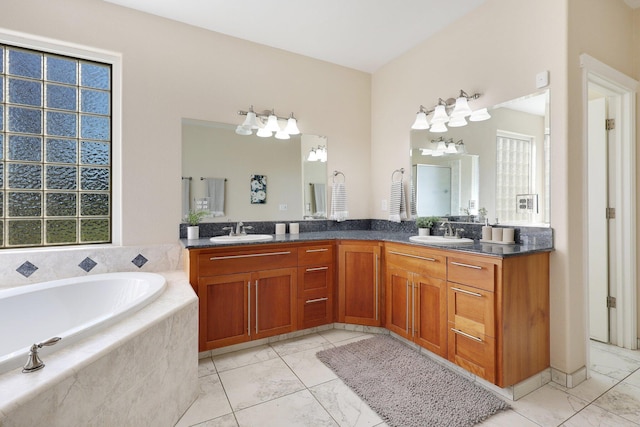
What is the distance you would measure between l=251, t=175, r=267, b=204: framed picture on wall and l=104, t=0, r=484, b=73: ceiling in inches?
50.4

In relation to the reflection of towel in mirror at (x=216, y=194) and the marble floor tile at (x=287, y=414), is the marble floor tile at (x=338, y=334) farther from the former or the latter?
the reflection of towel in mirror at (x=216, y=194)

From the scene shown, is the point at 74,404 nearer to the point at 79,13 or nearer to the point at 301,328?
the point at 301,328

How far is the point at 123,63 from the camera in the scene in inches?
95.7

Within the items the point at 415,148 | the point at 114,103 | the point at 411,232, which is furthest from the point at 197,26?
the point at 411,232

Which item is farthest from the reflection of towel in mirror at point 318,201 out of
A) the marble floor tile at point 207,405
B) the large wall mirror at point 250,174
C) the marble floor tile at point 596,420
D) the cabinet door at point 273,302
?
the marble floor tile at point 596,420

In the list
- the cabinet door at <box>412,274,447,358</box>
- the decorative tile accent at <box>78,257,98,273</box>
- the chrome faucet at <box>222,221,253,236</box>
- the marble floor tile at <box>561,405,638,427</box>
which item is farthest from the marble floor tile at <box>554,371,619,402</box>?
the decorative tile accent at <box>78,257,98,273</box>

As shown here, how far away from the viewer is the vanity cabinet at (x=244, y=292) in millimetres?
2258

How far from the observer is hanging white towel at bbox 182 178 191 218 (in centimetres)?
266

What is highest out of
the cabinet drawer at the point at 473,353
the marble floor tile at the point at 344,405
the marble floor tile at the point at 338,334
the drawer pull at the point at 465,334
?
the drawer pull at the point at 465,334

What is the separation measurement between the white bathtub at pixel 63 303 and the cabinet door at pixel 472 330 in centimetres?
185

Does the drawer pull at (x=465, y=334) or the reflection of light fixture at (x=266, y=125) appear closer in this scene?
the drawer pull at (x=465, y=334)

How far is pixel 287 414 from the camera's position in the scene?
1.69m

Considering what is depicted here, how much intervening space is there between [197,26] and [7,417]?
112 inches

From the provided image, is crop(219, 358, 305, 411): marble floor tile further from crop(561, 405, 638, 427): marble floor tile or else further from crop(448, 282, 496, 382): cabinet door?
crop(561, 405, 638, 427): marble floor tile
